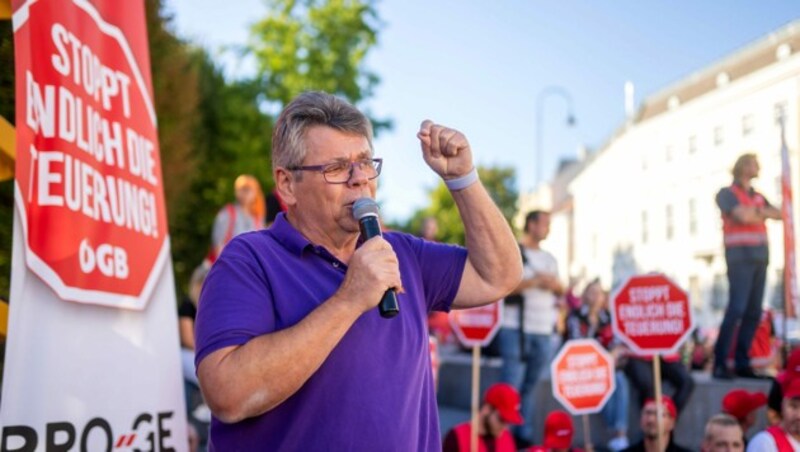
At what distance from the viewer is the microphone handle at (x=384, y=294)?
7.19ft

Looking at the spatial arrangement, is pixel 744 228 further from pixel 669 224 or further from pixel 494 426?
pixel 669 224

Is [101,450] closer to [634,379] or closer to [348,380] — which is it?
[348,380]

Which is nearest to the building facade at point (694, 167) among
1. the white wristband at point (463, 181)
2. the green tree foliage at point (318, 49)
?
the green tree foliage at point (318, 49)

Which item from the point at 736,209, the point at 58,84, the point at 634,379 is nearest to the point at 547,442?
the point at 634,379

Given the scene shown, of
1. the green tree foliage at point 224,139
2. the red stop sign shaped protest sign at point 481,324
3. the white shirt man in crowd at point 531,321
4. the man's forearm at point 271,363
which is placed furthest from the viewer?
the green tree foliage at point 224,139

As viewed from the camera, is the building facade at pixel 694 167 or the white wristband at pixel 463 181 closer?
the white wristband at pixel 463 181

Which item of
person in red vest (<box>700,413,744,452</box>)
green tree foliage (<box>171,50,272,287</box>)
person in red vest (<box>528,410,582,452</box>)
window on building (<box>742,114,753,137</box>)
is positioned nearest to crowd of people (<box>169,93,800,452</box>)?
person in red vest (<box>700,413,744,452</box>)

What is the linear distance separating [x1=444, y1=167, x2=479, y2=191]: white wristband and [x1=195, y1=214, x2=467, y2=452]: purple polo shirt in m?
0.37

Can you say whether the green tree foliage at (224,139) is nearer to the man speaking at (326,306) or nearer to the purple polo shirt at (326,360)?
the man speaking at (326,306)

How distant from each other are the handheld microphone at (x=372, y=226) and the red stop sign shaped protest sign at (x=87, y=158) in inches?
43.6

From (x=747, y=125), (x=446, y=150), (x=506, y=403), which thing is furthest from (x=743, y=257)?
(x=747, y=125)

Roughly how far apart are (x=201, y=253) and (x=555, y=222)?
194 ft

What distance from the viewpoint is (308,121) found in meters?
2.48

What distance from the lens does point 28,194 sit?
9.78 ft
